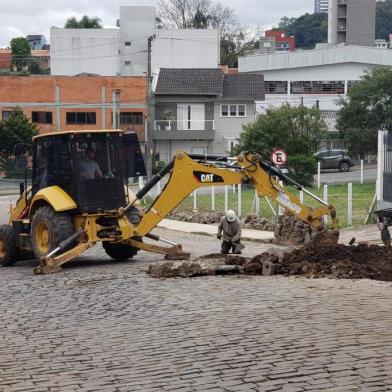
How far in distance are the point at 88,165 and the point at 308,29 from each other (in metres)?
162

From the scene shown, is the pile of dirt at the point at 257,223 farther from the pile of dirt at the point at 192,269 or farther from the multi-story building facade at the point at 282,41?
the multi-story building facade at the point at 282,41

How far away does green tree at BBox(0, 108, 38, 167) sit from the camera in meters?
65.3

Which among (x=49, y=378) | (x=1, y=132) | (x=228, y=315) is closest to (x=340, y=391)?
(x=49, y=378)

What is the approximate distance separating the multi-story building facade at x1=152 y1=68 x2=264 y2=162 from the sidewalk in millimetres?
34977

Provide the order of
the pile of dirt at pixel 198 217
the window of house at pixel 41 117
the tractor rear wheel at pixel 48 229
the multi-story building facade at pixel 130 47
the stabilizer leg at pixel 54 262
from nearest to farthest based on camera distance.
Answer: the stabilizer leg at pixel 54 262 < the tractor rear wheel at pixel 48 229 < the pile of dirt at pixel 198 217 < the window of house at pixel 41 117 < the multi-story building facade at pixel 130 47

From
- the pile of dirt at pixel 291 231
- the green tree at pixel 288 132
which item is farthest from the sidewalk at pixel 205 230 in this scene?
the green tree at pixel 288 132

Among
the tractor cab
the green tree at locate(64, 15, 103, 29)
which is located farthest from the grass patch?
the green tree at locate(64, 15, 103, 29)

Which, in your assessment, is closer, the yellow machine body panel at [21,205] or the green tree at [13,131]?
the yellow machine body panel at [21,205]

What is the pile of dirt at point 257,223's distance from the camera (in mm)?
27737

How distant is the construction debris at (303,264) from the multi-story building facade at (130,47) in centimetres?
6816

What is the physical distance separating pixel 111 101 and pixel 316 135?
26.4 meters

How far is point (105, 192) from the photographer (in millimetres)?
17766

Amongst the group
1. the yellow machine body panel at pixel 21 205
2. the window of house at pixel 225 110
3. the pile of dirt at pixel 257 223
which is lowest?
the pile of dirt at pixel 257 223

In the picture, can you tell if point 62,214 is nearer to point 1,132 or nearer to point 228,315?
point 228,315
